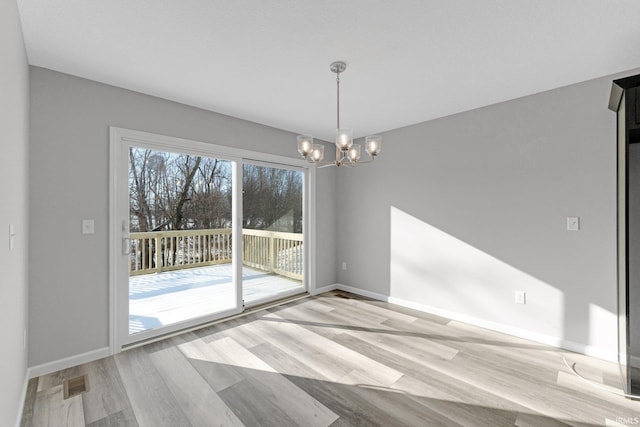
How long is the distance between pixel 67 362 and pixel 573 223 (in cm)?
457

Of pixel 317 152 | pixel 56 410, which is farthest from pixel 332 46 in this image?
pixel 56 410

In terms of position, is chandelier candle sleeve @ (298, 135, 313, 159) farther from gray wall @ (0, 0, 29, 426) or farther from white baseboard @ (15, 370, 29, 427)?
white baseboard @ (15, 370, 29, 427)

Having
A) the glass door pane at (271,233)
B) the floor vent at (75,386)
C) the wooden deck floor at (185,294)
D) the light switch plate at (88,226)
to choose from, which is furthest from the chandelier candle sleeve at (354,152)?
the floor vent at (75,386)

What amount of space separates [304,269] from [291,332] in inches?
55.7

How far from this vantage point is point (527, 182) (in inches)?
112

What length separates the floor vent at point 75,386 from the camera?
200 centimetres

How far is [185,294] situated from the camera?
346 centimetres

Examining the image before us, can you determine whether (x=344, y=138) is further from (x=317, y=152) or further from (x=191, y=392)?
(x=191, y=392)

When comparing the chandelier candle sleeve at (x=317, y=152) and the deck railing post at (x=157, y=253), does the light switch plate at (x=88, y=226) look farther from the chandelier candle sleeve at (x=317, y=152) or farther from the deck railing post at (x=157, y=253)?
the chandelier candle sleeve at (x=317, y=152)

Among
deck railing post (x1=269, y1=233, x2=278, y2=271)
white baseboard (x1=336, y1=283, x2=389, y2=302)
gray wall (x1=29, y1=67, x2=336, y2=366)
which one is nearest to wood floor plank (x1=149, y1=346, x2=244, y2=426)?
gray wall (x1=29, y1=67, x2=336, y2=366)

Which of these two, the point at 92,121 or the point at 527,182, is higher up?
the point at 92,121

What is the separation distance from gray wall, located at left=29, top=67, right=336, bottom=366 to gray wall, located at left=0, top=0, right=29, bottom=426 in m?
0.21

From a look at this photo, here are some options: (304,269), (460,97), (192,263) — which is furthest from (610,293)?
(192,263)

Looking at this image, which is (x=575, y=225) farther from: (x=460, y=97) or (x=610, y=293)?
(x=460, y=97)
